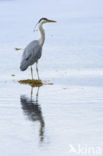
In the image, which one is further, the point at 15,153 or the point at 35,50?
the point at 35,50

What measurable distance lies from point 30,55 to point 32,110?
6.62m

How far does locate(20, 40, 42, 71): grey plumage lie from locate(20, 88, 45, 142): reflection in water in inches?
170

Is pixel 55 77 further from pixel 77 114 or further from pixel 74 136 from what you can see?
pixel 74 136

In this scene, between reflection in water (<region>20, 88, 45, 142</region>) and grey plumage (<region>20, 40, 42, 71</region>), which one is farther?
grey plumage (<region>20, 40, 42, 71</region>)

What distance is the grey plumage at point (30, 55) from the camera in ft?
71.9

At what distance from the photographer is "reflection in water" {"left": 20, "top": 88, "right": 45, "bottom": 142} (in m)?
14.1

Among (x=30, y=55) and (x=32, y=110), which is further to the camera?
(x=30, y=55)

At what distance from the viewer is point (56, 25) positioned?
51.2 meters

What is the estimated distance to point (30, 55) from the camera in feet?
72.7

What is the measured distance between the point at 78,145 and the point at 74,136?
0.70m

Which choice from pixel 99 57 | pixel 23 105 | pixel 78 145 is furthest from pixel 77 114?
pixel 99 57

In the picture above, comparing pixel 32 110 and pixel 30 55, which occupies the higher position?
pixel 30 55

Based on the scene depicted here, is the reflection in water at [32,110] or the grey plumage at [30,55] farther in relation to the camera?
the grey plumage at [30,55]

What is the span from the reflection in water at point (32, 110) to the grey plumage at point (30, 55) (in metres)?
4.33
